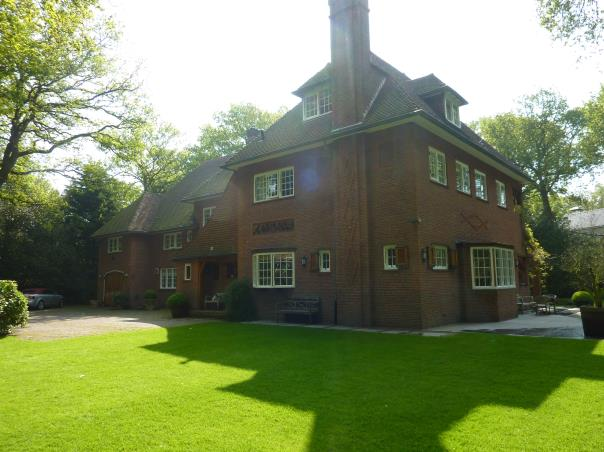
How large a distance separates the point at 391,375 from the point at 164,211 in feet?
89.9

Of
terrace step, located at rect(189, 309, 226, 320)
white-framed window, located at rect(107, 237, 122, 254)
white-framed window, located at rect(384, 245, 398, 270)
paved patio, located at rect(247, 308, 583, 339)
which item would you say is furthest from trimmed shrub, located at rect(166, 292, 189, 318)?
white-framed window, located at rect(107, 237, 122, 254)

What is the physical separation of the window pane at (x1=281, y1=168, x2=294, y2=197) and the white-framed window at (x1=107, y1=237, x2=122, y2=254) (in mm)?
18660

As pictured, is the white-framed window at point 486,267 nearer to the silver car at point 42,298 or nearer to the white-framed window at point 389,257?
the white-framed window at point 389,257

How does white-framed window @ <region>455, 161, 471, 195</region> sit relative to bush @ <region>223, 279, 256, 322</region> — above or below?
above

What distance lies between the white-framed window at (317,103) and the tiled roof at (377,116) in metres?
0.35

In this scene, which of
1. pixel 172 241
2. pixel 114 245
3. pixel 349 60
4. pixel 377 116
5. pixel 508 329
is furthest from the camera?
pixel 114 245

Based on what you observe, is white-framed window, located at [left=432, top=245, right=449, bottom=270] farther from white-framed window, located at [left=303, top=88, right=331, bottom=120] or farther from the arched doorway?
the arched doorway

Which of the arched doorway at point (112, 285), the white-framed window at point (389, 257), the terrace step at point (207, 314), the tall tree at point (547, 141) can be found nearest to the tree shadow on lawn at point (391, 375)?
the white-framed window at point (389, 257)

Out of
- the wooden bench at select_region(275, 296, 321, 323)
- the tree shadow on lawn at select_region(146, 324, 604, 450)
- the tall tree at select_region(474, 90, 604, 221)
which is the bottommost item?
the tree shadow on lawn at select_region(146, 324, 604, 450)

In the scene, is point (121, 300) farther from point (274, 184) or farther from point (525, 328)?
point (525, 328)

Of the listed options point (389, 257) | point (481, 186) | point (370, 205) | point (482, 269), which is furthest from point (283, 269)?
point (481, 186)

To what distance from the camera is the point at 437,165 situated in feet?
52.6

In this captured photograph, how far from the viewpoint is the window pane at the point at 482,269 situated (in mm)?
16047

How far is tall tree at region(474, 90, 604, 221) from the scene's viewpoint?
124ft
